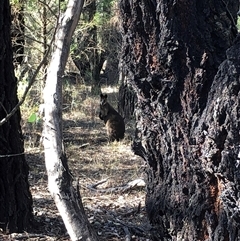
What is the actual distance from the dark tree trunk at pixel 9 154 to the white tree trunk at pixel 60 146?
1.70m

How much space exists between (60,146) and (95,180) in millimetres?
4933

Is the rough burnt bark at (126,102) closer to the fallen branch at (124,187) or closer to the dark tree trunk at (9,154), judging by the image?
the fallen branch at (124,187)

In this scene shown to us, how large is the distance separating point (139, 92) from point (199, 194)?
2.17 feet

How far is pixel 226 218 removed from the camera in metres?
2.66

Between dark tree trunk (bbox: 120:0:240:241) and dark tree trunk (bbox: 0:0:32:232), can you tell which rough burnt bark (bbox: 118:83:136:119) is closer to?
dark tree trunk (bbox: 0:0:32:232)

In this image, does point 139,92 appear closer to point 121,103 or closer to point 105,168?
point 105,168

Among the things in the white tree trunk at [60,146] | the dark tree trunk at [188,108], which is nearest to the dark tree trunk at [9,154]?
the white tree trunk at [60,146]

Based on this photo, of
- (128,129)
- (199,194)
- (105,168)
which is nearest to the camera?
(199,194)

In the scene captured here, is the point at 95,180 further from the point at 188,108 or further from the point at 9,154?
the point at 188,108

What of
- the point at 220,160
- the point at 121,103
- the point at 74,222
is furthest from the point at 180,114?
the point at 121,103

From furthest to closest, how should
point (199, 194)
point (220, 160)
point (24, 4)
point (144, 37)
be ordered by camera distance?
point (24, 4), point (144, 37), point (199, 194), point (220, 160)

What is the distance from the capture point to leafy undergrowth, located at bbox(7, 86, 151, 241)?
5.06 metres

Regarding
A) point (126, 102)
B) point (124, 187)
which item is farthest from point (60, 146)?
point (126, 102)

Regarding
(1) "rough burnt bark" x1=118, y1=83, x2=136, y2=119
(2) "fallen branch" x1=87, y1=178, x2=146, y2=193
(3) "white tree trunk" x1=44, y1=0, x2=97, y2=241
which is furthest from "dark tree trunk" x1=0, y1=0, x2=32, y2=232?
(1) "rough burnt bark" x1=118, y1=83, x2=136, y2=119
